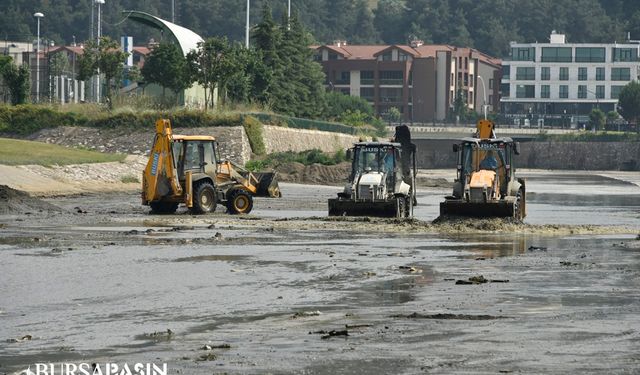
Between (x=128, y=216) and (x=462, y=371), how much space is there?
27.5 meters

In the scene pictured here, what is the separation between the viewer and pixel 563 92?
7756 inches

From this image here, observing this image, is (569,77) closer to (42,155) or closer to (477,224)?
(42,155)

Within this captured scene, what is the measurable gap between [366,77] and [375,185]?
157 meters

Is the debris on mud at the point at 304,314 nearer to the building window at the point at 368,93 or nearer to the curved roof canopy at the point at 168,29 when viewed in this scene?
the curved roof canopy at the point at 168,29

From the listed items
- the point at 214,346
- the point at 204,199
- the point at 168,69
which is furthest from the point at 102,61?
the point at 214,346

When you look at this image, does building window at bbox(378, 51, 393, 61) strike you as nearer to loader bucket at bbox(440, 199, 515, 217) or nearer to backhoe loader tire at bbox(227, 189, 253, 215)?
backhoe loader tire at bbox(227, 189, 253, 215)

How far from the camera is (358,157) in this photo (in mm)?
40344

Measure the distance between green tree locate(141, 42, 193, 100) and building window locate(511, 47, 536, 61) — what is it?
121 metres

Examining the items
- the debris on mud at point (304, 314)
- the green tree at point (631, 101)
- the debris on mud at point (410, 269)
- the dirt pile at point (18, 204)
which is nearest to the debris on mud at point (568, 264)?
the debris on mud at point (410, 269)

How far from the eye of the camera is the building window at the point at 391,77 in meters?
195

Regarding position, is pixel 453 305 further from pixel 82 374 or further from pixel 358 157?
pixel 358 157

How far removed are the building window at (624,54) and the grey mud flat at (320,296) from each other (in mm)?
161513

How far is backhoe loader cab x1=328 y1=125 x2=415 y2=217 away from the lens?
40.0 metres

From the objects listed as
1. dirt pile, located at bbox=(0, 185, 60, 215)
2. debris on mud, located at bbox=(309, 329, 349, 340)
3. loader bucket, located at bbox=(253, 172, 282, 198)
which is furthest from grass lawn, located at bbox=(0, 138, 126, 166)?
debris on mud, located at bbox=(309, 329, 349, 340)
